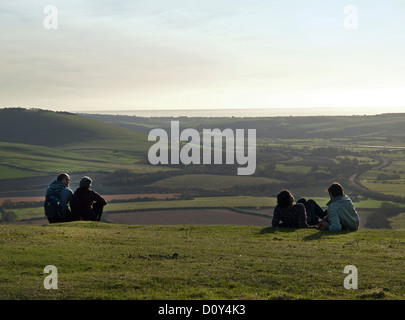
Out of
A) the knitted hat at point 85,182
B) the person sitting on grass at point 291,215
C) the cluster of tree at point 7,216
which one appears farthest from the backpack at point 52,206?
the cluster of tree at point 7,216

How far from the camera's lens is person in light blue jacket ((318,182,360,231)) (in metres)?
19.2

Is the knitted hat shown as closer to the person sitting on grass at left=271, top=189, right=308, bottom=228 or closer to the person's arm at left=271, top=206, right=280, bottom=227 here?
the person's arm at left=271, top=206, right=280, bottom=227

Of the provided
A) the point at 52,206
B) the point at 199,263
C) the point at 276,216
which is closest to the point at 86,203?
the point at 52,206

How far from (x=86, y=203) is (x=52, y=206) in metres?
1.53

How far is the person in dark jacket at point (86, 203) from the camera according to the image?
70.0 ft

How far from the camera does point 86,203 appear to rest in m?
22.1

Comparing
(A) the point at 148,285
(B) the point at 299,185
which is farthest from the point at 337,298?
(B) the point at 299,185

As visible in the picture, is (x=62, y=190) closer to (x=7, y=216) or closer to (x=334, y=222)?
(x=334, y=222)

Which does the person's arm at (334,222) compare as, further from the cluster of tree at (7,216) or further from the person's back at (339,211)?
the cluster of tree at (7,216)

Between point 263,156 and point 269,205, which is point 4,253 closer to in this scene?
point 269,205

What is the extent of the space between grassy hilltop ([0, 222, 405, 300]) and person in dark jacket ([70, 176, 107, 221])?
2007 mm

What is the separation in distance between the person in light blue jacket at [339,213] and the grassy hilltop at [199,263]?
1.79 feet

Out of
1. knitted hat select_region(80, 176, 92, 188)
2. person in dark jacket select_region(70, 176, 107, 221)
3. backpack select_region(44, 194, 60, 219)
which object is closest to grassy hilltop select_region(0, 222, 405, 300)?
backpack select_region(44, 194, 60, 219)
